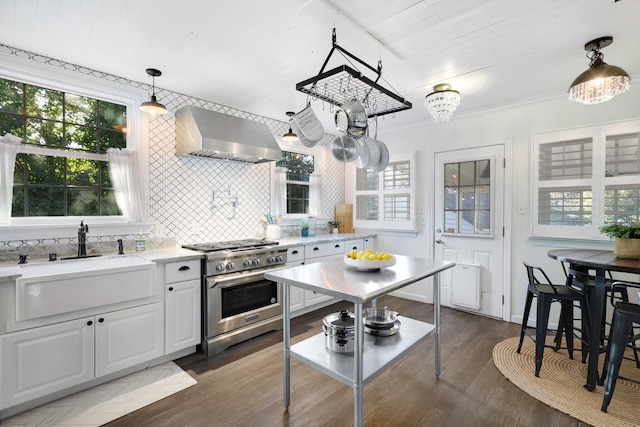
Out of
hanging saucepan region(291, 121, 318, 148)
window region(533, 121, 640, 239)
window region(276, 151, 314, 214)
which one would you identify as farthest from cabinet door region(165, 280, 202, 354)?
window region(533, 121, 640, 239)

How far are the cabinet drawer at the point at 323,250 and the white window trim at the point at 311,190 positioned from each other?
2.43 ft

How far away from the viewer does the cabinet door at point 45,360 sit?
1934 millimetres

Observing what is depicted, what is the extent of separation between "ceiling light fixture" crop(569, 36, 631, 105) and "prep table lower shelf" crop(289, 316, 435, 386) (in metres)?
2.10

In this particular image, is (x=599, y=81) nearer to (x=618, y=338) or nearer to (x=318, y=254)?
(x=618, y=338)

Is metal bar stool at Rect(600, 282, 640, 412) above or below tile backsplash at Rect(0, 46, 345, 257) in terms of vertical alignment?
below

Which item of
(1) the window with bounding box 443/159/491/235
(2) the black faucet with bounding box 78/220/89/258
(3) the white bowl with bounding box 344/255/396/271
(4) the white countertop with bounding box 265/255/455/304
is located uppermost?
(1) the window with bounding box 443/159/491/235

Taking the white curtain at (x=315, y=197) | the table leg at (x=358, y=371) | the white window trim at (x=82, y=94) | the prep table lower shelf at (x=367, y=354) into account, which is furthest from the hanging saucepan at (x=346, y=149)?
the white curtain at (x=315, y=197)

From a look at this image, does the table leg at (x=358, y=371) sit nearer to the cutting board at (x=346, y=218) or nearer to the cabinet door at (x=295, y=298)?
the cabinet door at (x=295, y=298)

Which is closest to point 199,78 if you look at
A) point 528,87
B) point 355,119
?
point 355,119

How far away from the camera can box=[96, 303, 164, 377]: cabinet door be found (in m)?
2.28

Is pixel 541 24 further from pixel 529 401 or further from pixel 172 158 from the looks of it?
pixel 172 158

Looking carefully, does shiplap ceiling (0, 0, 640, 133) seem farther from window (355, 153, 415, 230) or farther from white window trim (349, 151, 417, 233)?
window (355, 153, 415, 230)

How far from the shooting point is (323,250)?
161 inches

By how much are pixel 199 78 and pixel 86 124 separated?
1141 mm
